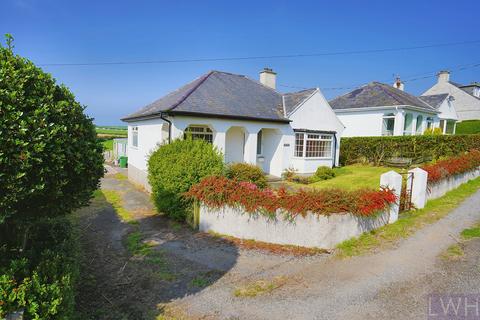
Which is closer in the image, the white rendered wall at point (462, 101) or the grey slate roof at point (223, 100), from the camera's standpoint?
the grey slate roof at point (223, 100)

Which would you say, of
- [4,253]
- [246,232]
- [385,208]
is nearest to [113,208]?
[246,232]

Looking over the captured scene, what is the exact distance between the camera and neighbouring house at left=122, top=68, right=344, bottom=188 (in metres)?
14.4

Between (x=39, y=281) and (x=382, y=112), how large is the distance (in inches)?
1116

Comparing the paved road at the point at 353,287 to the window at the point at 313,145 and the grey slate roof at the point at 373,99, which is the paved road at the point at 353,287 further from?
the grey slate roof at the point at 373,99

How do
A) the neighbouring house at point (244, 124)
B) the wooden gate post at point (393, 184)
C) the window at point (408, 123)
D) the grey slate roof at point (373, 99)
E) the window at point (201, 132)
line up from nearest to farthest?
1. the wooden gate post at point (393, 184)
2. the neighbouring house at point (244, 124)
3. the window at point (201, 132)
4. the grey slate roof at point (373, 99)
5. the window at point (408, 123)

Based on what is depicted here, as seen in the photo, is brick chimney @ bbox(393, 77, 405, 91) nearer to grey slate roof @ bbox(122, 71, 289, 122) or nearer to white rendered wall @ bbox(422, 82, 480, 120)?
white rendered wall @ bbox(422, 82, 480, 120)

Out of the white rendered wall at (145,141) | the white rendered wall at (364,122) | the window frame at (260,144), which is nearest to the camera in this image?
the white rendered wall at (145,141)

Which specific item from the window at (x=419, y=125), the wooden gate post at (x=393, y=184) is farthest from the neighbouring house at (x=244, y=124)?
the window at (x=419, y=125)

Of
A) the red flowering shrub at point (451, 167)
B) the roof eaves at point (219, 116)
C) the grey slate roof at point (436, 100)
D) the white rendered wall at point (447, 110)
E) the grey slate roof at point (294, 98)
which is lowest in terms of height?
the red flowering shrub at point (451, 167)

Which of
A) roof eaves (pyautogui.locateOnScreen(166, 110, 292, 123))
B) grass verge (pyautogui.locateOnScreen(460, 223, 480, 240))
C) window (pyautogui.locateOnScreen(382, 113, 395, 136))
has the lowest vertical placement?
grass verge (pyautogui.locateOnScreen(460, 223, 480, 240))

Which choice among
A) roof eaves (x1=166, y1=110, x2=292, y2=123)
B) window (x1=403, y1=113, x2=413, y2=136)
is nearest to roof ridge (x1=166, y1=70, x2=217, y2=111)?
roof eaves (x1=166, y1=110, x2=292, y2=123)
